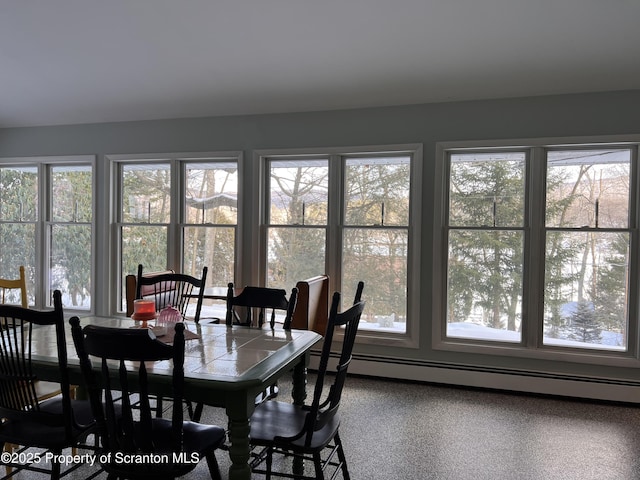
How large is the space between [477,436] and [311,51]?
3.06 metres

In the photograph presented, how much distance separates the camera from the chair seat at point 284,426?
201 centimetres

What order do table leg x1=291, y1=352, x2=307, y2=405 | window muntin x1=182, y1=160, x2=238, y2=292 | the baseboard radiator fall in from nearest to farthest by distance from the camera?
1. table leg x1=291, y1=352, x2=307, y2=405
2. the baseboard radiator
3. window muntin x1=182, y1=160, x2=238, y2=292

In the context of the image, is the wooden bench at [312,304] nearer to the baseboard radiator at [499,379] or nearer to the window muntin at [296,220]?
the window muntin at [296,220]

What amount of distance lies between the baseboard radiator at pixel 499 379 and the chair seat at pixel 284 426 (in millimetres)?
2041

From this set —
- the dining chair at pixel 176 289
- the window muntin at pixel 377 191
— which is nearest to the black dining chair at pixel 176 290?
the dining chair at pixel 176 289

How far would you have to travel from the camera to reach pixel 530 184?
13.3 feet

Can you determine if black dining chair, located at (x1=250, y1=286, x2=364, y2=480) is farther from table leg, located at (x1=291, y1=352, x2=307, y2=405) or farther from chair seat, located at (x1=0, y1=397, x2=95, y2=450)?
chair seat, located at (x1=0, y1=397, x2=95, y2=450)

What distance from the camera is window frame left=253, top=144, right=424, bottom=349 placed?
14.1 feet

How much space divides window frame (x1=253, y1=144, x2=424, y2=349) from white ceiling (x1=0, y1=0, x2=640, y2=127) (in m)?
0.44

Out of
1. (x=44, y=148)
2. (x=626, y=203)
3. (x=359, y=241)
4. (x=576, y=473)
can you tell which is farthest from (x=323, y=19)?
(x=44, y=148)

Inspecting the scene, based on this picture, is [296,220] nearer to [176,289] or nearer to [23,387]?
[176,289]

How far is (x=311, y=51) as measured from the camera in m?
3.66

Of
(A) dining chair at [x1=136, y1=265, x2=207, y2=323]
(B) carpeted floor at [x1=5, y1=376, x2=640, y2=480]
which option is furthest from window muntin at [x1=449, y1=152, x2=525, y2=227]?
(A) dining chair at [x1=136, y1=265, x2=207, y2=323]

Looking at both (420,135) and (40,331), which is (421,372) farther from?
(40,331)
